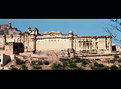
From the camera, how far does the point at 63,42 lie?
1652 inches

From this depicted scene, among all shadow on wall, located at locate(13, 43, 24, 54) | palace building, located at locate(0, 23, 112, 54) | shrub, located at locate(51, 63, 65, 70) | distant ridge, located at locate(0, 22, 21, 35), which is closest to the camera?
shrub, located at locate(51, 63, 65, 70)

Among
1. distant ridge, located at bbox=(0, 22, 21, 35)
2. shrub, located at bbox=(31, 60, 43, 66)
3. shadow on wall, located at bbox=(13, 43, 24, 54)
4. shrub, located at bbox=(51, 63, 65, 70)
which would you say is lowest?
shrub, located at bbox=(51, 63, 65, 70)

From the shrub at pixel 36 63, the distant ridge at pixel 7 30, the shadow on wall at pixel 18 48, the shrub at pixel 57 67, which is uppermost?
the distant ridge at pixel 7 30

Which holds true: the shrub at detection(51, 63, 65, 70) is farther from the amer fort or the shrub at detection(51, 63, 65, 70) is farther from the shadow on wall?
the shadow on wall

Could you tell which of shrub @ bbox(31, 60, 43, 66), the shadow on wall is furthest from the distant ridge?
shrub @ bbox(31, 60, 43, 66)

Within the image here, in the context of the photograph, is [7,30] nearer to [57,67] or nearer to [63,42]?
[63,42]

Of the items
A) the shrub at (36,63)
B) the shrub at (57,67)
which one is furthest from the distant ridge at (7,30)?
the shrub at (57,67)

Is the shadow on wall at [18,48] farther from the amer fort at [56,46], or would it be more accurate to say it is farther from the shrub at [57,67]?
the shrub at [57,67]

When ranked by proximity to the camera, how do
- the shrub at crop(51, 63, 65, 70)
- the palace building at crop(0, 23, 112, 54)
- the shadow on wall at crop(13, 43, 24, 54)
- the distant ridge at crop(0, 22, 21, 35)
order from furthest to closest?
the distant ridge at crop(0, 22, 21, 35) → the palace building at crop(0, 23, 112, 54) → the shadow on wall at crop(13, 43, 24, 54) → the shrub at crop(51, 63, 65, 70)

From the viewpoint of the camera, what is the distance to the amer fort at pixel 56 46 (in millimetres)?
36344

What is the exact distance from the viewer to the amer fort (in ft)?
119
